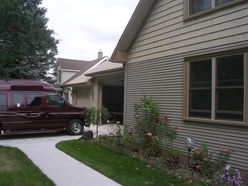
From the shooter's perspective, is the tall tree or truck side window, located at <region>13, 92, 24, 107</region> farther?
truck side window, located at <region>13, 92, 24, 107</region>

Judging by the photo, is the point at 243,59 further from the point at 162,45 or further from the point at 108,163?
the point at 108,163

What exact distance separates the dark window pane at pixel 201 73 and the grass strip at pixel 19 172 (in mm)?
4233

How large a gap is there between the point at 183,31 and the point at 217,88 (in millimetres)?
2030

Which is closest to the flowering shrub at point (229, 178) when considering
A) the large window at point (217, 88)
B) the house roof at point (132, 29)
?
the large window at point (217, 88)

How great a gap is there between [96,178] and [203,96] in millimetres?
3291

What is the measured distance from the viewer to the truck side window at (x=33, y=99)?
10812mm

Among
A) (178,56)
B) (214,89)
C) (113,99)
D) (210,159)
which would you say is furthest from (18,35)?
(113,99)

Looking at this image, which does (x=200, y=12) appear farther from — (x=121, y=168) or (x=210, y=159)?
(x=121, y=168)

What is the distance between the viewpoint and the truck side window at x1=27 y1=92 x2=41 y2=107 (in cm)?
1081

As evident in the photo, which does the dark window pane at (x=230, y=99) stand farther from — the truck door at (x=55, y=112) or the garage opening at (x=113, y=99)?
the garage opening at (x=113, y=99)

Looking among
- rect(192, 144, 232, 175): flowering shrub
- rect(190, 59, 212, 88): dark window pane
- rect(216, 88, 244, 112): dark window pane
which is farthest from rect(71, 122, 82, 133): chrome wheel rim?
rect(216, 88, 244, 112): dark window pane

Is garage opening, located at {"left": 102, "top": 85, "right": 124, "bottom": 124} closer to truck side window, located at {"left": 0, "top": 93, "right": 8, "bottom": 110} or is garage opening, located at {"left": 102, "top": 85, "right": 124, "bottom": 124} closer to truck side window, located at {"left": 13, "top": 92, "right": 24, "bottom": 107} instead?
truck side window, located at {"left": 13, "top": 92, "right": 24, "bottom": 107}

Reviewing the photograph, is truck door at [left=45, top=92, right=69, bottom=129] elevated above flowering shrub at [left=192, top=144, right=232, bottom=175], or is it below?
above

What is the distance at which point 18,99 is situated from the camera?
34.9 ft
